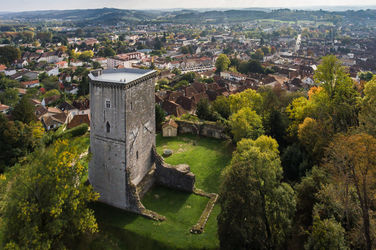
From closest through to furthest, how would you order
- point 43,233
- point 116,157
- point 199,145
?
point 43,233 → point 116,157 → point 199,145

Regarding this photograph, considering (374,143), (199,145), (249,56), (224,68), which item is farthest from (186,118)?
(249,56)

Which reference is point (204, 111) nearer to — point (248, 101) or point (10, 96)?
point (248, 101)

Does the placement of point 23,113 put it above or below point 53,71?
below

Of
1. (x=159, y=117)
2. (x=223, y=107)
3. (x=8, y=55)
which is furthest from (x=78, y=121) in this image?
(x=8, y=55)

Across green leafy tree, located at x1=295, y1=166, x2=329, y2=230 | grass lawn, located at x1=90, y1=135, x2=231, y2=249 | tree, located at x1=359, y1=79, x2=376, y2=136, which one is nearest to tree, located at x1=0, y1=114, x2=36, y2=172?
grass lawn, located at x1=90, y1=135, x2=231, y2=249

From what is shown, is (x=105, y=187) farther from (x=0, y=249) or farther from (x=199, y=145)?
(x=199, y=145)

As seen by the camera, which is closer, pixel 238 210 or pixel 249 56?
pixel 238 210

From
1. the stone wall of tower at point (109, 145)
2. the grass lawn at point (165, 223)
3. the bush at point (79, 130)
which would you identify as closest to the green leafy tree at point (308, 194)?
the grass lawn at point (165, 223)
